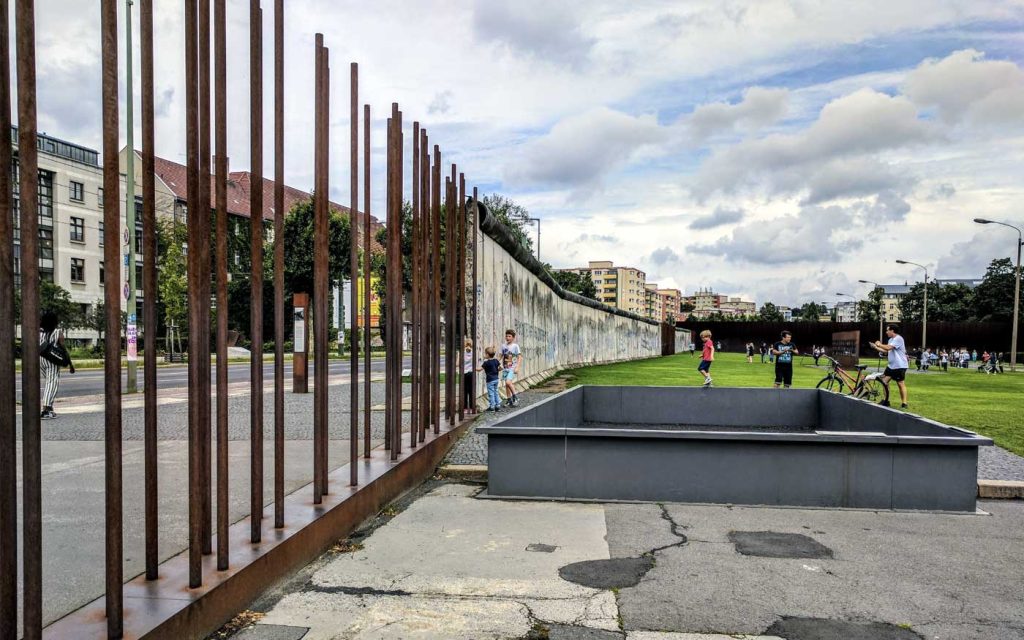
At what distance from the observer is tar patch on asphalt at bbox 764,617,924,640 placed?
389 cm

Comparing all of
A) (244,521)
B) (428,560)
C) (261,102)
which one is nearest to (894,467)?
(428,560)

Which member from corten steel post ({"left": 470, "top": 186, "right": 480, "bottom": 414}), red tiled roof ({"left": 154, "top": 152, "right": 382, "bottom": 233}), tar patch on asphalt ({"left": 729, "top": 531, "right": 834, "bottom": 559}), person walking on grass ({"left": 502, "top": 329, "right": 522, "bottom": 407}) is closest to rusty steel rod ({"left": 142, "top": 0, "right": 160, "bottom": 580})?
tar patch on asphalt ({"left": 729, "top": 531, "right": 834, "bottom": 559})

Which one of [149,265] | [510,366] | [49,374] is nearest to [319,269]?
[149,265]

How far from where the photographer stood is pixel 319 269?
17.7ft

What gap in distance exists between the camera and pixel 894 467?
681 cm

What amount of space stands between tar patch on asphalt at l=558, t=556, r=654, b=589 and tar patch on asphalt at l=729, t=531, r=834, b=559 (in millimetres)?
809

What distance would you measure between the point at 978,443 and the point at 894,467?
27.1 inches

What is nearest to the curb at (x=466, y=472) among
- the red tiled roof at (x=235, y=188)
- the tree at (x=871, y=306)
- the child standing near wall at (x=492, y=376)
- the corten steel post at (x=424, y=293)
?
the corten steel post at (x=424, y=293)

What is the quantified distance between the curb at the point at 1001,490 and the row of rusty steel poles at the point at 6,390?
7.88 meters

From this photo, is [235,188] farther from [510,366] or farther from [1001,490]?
[1001,490]

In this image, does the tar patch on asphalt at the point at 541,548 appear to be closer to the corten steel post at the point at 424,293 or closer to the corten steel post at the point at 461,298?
the corten steel post at the point at 424,293

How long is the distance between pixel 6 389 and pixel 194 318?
1188 millimetres

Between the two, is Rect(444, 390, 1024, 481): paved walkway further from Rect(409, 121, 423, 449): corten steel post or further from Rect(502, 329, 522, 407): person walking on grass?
Rect(502, 329, 522, 407): person walking on grass

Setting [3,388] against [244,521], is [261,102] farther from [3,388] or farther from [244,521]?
[244,521]
